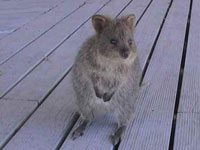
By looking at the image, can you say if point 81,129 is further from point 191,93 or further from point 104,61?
point 191,93

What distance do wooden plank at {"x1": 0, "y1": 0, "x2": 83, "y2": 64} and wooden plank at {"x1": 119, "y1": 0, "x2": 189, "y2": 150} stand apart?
1.07 m

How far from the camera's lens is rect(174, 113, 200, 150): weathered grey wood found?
2.40 meters

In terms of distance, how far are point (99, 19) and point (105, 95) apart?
0.38 meters

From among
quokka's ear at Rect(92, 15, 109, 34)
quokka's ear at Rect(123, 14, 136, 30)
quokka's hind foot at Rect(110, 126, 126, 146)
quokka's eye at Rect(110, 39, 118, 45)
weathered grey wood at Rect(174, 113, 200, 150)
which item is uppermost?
quokka's ear at Rect(92, 15, 109, 34)

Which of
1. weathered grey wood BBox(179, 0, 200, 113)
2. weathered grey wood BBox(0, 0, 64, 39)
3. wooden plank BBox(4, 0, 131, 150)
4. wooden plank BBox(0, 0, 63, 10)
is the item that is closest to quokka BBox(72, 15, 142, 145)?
wooden plank BBox(4, 0, 131, 150)

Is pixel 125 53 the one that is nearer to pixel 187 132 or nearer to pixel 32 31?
pixel 187 132

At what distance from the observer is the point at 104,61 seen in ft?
8.21

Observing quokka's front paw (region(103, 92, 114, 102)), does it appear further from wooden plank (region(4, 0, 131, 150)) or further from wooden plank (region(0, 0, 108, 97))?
wooden plank (region(0, 0, 108, 97))

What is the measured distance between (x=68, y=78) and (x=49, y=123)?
717mm

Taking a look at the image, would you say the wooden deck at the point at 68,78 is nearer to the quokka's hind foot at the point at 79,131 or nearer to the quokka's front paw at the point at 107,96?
the quokka's hind foot at the point at 79,131

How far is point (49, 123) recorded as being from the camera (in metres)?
2.70

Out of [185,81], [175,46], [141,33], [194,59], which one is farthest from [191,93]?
[141,33]

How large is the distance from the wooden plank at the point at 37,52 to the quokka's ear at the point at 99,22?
0.86 metres

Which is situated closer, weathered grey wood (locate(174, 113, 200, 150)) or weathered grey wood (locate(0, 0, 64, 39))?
weathered grey wood (locate(174, 113, 200, 150))
